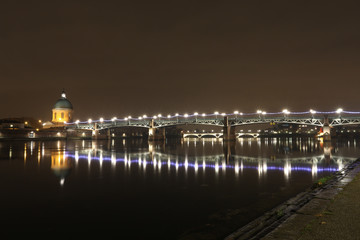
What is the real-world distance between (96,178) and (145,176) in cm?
392

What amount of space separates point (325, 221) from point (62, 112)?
592ft

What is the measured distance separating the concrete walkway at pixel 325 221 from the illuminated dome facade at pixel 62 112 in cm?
17563

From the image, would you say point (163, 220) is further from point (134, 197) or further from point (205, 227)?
point (134, 197)

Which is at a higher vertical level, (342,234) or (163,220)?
(342,234)

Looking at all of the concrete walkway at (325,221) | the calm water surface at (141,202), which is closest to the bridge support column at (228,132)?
the calm water surface at (141,202)

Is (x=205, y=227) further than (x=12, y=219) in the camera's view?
No

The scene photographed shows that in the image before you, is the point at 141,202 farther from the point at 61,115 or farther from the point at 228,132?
the point at 61,115

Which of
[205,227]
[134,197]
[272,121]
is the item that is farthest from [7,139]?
[205,227]

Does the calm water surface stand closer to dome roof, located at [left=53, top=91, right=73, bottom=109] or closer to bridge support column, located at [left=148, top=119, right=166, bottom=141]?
bridge support column, located at [left=148, top=119, right=166, bottom=141]

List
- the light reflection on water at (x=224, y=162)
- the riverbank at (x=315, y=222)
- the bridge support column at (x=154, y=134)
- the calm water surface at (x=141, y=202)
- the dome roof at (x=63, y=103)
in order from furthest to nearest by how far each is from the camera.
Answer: the dome roof at (x=63, y=103)
the bridge support column at (x=154, y=134)
the light reflection on water at (x=224, y=162)
the calm water surface at (x=141, y=202)
the riverbank at (x=315, y=222)

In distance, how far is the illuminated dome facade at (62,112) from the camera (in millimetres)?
173000

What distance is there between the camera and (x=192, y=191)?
1798cm

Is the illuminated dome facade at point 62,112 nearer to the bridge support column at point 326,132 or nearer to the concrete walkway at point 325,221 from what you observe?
the bridge support column at point 326,132

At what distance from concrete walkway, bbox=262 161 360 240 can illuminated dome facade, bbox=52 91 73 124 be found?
17563 centimetres
